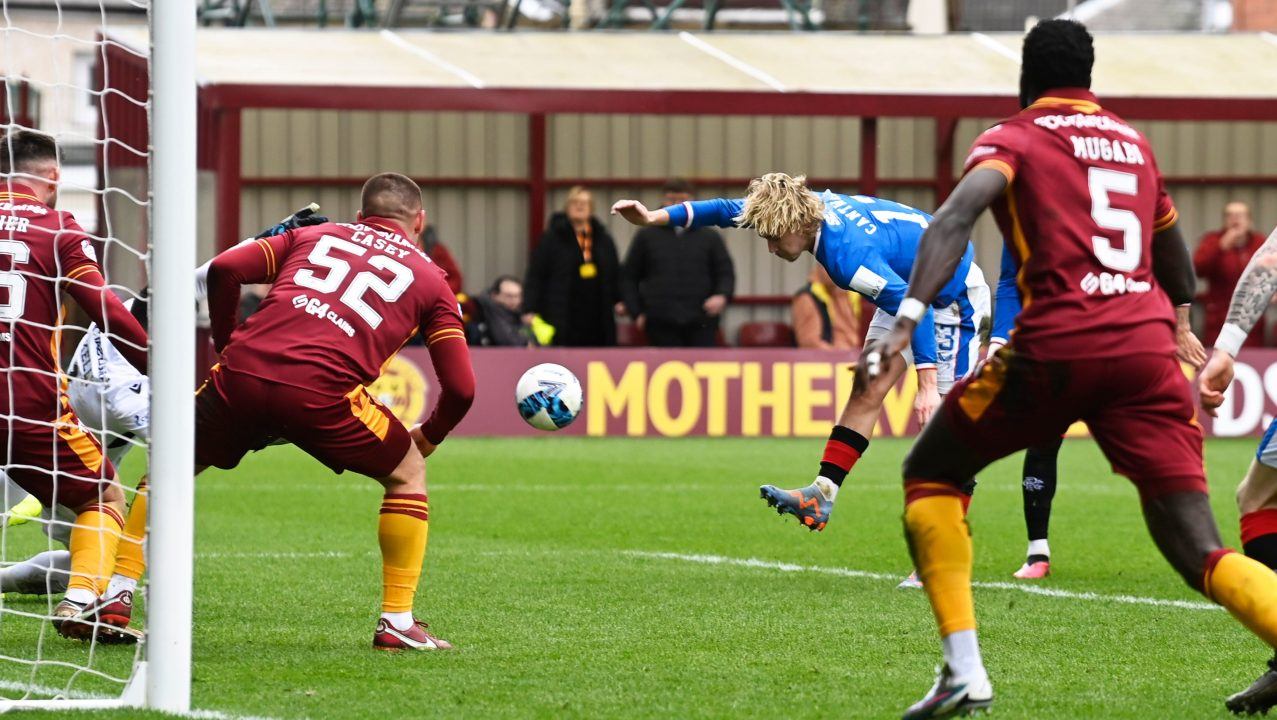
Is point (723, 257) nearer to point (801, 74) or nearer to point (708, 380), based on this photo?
point (708, 380)

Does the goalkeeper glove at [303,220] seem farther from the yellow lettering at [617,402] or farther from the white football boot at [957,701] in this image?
the yellow lettering at [617,402]

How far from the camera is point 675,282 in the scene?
1850 centimetres

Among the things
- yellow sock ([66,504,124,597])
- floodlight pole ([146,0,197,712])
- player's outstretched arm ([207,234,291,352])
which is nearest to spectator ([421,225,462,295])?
yellow sock ([66,504,124,597])

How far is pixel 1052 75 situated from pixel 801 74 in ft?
53.5

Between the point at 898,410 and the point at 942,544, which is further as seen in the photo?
the point at 898,410

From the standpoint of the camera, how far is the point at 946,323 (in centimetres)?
889

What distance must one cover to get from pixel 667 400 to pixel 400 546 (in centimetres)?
1159

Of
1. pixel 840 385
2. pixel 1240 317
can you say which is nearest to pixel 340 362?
pixel 1240 317

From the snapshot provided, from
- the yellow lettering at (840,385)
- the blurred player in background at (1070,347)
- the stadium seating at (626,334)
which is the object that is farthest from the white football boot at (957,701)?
the stadium seating at (626,334)

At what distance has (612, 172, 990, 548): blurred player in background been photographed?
27.1 feet

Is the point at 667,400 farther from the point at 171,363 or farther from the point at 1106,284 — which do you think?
the point at 1106,284

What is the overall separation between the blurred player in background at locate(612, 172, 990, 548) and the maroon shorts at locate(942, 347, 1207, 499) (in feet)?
9.83

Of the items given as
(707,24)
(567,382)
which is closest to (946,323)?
(567,382)

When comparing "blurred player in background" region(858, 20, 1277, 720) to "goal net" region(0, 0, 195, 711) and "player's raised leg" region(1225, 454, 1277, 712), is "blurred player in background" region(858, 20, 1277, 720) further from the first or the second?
"goal net" region(0, 0, 195, 711)
